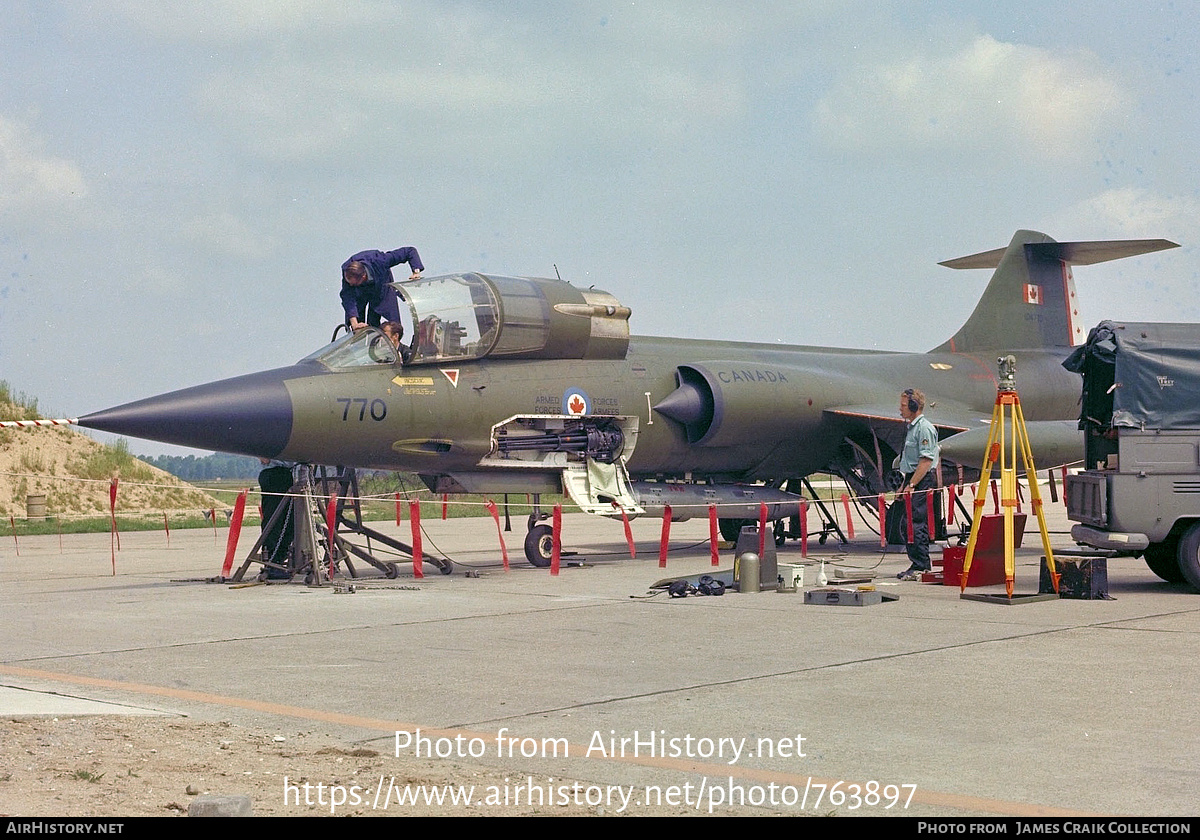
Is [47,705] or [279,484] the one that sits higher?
[279,484]

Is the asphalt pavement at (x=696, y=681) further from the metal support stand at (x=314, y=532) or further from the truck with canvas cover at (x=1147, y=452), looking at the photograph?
the metal support stand at (x=314, y=532)

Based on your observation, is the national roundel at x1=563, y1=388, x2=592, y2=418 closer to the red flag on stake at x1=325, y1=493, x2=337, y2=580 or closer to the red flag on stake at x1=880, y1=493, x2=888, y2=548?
the red flag on stake at x1=325, y1=493, x2=337, y2=580

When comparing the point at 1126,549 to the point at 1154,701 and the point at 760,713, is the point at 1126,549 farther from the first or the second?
the point at 760,713

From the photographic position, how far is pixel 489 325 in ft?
46.8

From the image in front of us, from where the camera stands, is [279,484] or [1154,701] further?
[279,484]

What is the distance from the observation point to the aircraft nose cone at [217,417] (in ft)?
39.7

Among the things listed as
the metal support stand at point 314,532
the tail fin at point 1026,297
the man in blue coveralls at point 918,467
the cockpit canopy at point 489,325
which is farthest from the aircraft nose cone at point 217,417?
the tail fin at point 1026,297

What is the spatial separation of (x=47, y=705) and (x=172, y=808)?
2100 mm

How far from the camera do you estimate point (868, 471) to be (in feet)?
58.7

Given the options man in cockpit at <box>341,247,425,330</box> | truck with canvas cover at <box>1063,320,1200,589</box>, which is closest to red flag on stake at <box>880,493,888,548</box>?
truck with canvas cover at <box>1063,320,1200,589</box>

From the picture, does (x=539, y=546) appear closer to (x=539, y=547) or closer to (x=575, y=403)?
(x=539, y=547)

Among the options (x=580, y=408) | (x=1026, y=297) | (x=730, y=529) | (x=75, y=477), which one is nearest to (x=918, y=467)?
(x=580, y=408)

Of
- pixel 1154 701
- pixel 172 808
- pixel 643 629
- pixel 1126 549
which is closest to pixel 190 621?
pixel 643 629
